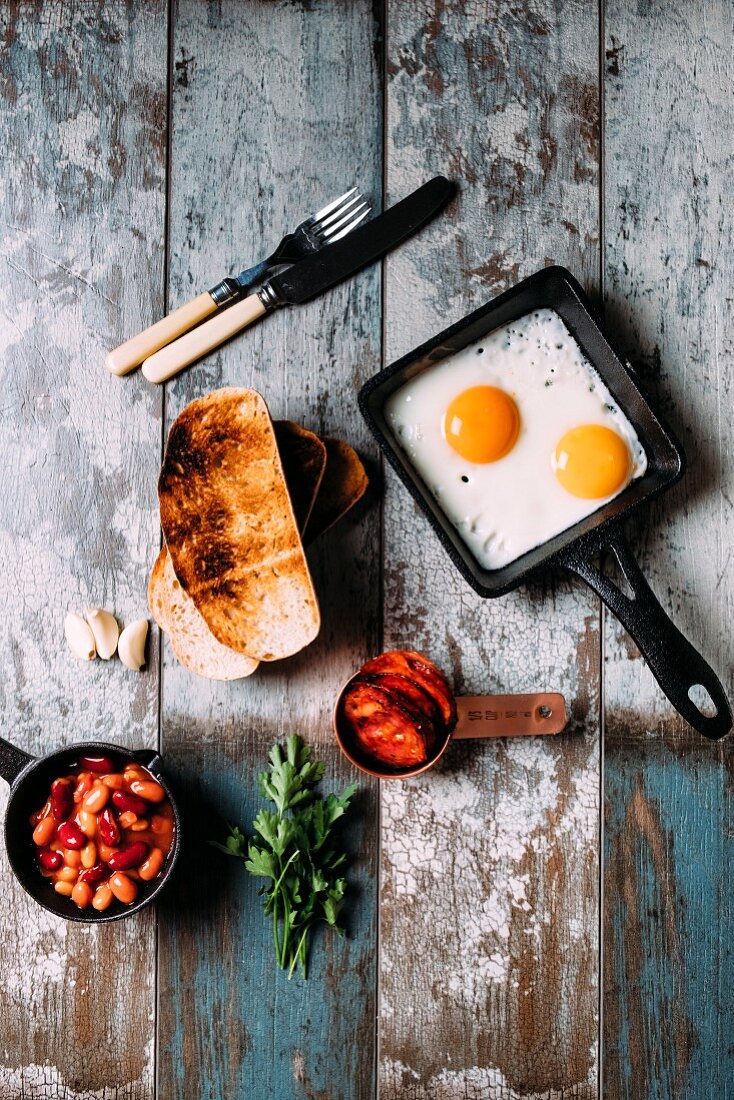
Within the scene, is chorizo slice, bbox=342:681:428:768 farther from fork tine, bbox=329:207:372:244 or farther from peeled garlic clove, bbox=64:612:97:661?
fork tine, bbox=329:207:372:244

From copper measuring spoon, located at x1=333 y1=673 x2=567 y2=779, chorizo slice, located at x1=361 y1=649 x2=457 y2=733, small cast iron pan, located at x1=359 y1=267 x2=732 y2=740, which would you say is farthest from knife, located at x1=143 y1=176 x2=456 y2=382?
copper measuring spoon, located at x1=333 y1=673 x2=567 y2=779

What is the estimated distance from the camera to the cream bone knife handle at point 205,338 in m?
1.53

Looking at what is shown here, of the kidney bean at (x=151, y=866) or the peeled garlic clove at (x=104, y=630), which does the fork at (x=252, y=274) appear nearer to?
the peeled garlic clove at (x=104, y=630)

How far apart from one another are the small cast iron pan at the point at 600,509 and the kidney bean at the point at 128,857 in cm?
71

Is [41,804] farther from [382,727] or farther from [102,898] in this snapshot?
[382,727]

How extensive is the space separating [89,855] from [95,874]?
0.11 feet

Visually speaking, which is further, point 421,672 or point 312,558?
point 312,558

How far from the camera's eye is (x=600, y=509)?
1.47 m

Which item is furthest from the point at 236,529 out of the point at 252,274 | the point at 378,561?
the point at 252,274

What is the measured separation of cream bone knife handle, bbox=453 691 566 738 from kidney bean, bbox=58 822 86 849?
664 mm

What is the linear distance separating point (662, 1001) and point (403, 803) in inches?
24.5

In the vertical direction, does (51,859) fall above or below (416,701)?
below

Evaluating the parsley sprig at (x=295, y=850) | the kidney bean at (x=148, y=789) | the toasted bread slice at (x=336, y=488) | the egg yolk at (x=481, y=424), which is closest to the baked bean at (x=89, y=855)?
the kidney bean at (x=148, y=789)

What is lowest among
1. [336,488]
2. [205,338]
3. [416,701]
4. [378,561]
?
[416,701]
